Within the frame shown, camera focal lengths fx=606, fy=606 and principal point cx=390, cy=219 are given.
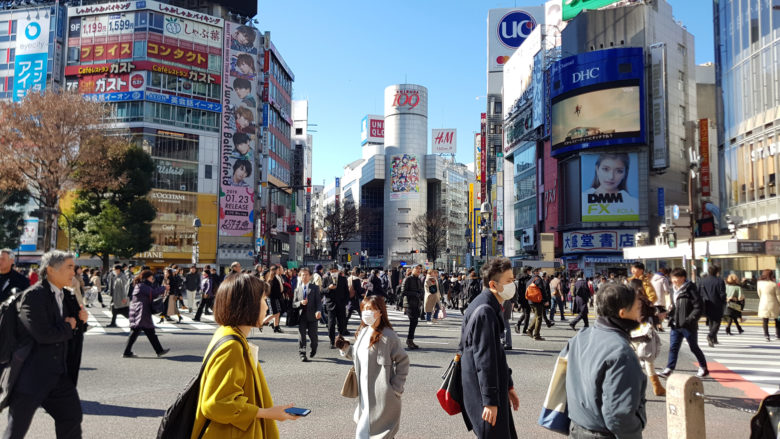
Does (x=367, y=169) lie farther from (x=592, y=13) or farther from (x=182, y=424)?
(x=182, y=424)

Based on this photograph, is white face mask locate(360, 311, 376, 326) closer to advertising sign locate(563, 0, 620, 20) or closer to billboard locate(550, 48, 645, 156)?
billboard locate(550, 48, 645, 156)

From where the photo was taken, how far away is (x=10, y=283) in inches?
274

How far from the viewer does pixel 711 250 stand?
84.1 ft

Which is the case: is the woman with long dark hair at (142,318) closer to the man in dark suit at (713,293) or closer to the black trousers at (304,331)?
the black trousers at (304,331)

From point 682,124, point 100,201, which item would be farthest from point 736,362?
point 682,124

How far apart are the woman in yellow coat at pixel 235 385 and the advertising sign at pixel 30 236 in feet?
194

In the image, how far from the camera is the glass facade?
1157 inches

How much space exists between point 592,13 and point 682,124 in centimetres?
1233

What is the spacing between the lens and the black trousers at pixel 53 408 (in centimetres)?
439

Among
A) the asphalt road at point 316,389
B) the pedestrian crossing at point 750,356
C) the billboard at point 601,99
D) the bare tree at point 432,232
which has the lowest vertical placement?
the pedestrian crossing at point 750,356

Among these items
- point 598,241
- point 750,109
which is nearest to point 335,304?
point 750,109

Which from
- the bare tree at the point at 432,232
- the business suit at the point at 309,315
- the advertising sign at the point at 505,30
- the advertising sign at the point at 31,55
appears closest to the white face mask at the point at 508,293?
the business suit at the point at 309,315

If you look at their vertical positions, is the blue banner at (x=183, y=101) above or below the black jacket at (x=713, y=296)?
above

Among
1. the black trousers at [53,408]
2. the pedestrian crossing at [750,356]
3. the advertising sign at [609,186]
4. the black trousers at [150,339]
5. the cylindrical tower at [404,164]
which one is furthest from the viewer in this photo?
the cylindrical tower at [404,164]
